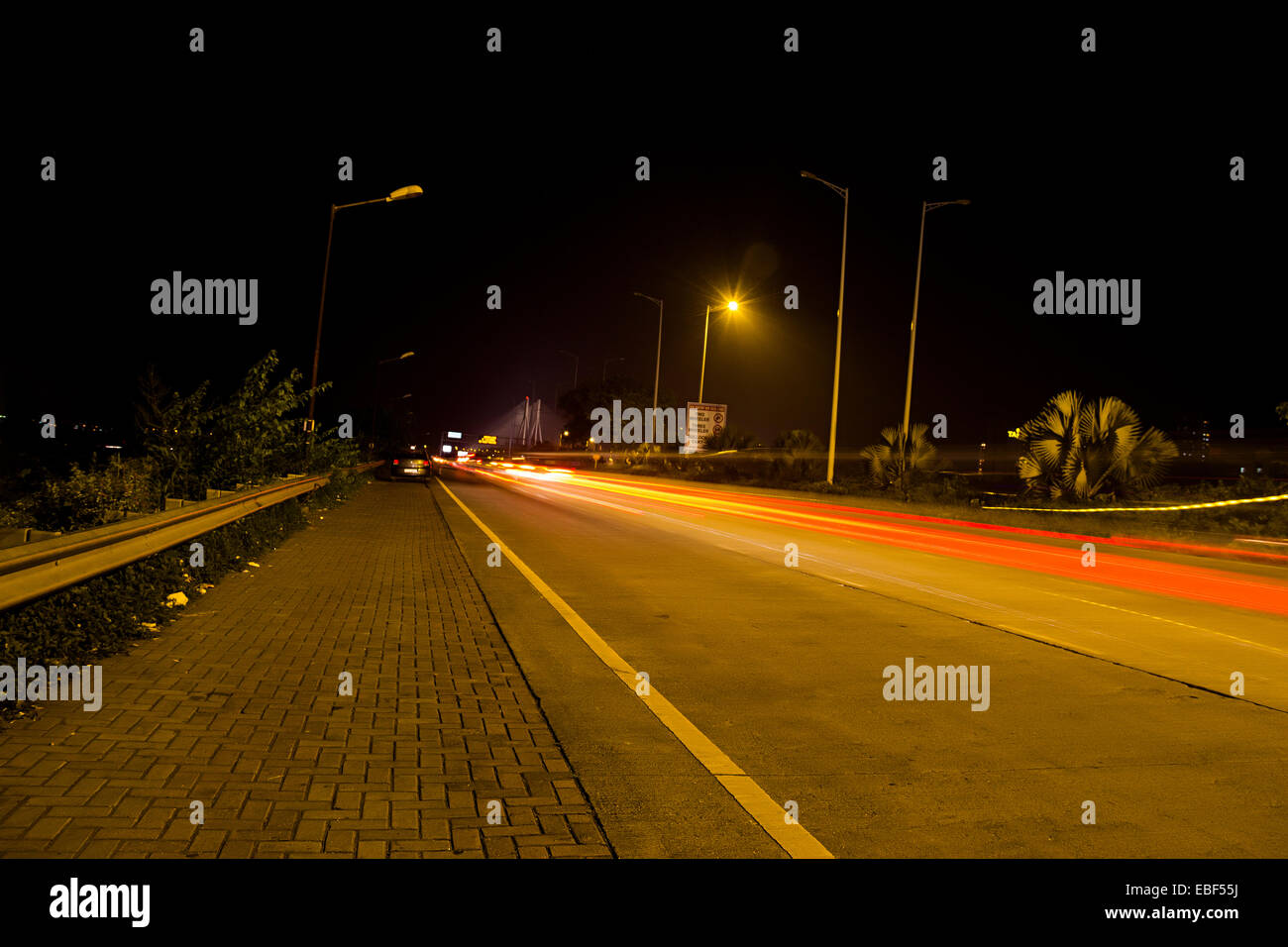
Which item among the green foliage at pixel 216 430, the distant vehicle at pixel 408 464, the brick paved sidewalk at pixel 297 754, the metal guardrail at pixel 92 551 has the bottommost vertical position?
the distant vehicle at pixel 408 464

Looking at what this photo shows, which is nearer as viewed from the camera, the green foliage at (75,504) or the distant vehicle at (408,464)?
the green foliage at (75,504)

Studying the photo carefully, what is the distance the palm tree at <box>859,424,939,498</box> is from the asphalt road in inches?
710

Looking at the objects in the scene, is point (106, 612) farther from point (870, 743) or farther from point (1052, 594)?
point (1052, 594)

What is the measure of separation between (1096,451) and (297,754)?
25.2 m

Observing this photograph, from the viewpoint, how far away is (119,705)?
220 inches

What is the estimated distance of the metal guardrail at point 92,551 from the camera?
4.90 meters

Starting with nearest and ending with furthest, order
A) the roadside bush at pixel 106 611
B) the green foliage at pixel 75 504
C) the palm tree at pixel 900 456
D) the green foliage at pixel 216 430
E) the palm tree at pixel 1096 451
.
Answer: the roadside bush at pixel 106 611
the green foliage at pixel 75 504
the green foliage at pixel 216 430
the palm tree at pixel 1096 451
the palm tree at pixel 900 456

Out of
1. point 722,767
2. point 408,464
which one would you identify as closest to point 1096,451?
point 722,767

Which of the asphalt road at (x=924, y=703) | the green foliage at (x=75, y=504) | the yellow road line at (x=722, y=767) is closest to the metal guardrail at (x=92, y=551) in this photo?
the green foliage at (x=75, y=504)

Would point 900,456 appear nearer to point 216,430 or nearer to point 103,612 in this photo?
point 216,430

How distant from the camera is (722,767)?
5.04m

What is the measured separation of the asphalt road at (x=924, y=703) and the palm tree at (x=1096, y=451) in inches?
436

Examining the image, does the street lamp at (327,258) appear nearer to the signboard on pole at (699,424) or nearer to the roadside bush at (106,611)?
the roadside bush at (106,611)

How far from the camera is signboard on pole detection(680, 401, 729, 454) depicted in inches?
2048
